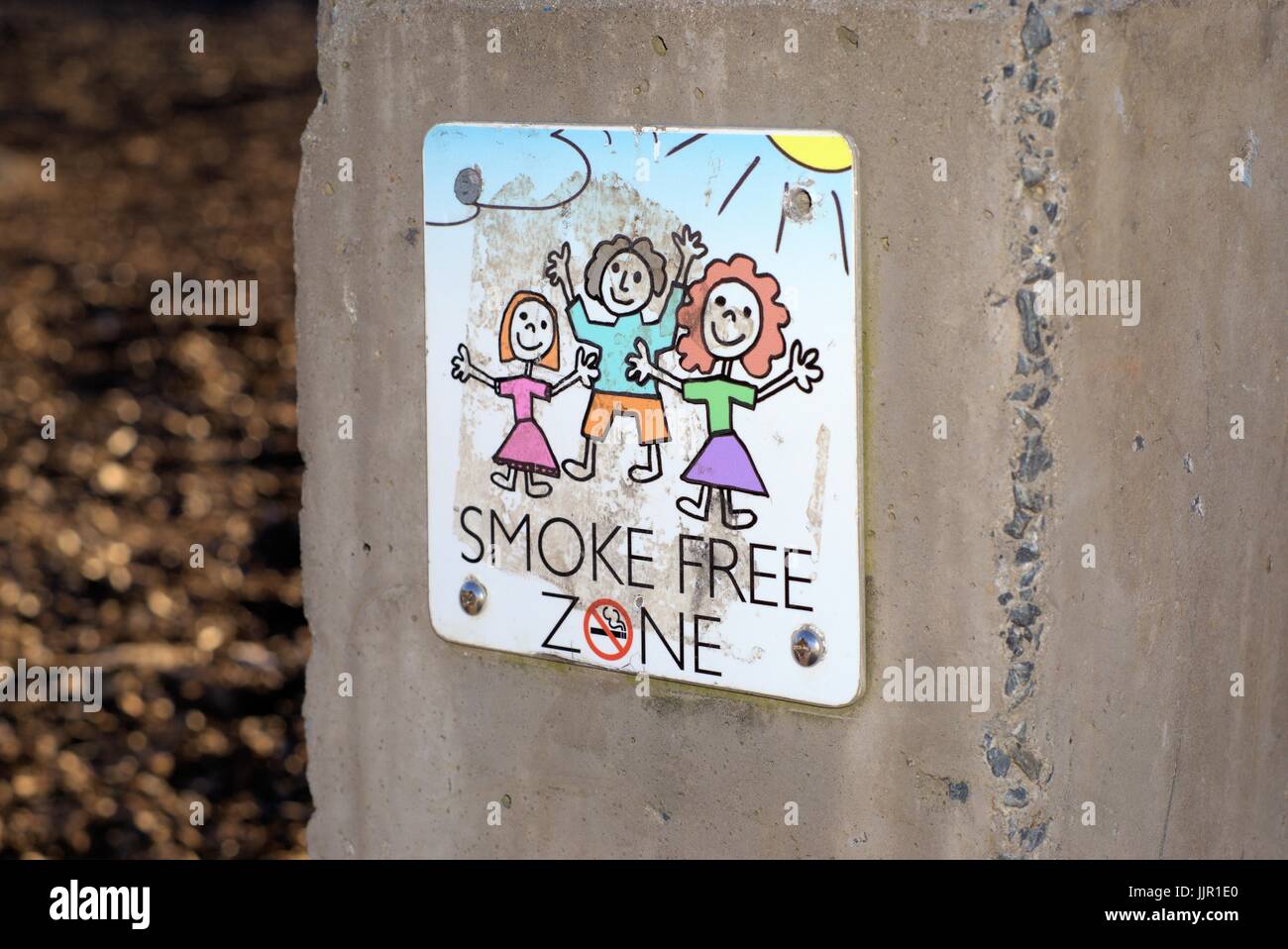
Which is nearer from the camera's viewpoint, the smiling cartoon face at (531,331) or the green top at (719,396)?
the green top at (719,396)

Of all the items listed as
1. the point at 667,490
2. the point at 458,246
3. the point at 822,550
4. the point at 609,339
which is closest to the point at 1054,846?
the point at 822,550

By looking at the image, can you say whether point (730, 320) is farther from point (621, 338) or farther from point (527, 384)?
point (527, 384)

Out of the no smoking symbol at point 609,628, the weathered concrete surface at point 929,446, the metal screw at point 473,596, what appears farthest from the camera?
the metal screw at point 473,596

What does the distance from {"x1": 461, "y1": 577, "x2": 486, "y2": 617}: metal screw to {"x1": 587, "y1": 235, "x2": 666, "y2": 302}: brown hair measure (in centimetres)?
50

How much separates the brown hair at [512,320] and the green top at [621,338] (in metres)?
0.04

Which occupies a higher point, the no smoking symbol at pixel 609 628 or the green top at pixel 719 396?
the green top at pixel 719 396

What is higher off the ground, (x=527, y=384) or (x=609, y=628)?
(x=527, y=384)

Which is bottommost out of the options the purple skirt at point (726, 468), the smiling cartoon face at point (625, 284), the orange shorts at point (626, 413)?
the purple skirt at point (726, 468)

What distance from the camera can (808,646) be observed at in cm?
234

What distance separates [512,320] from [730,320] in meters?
0.38

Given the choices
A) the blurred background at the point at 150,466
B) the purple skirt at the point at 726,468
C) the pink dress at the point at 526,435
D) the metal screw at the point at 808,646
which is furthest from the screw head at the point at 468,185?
the blurred background at the point at 150,466

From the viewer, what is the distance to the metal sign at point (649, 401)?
2283 millimetres

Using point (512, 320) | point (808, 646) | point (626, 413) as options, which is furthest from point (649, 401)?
point (808, 646)

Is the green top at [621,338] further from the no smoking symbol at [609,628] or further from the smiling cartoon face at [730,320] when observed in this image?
the no smoking symbol at [609,628]
